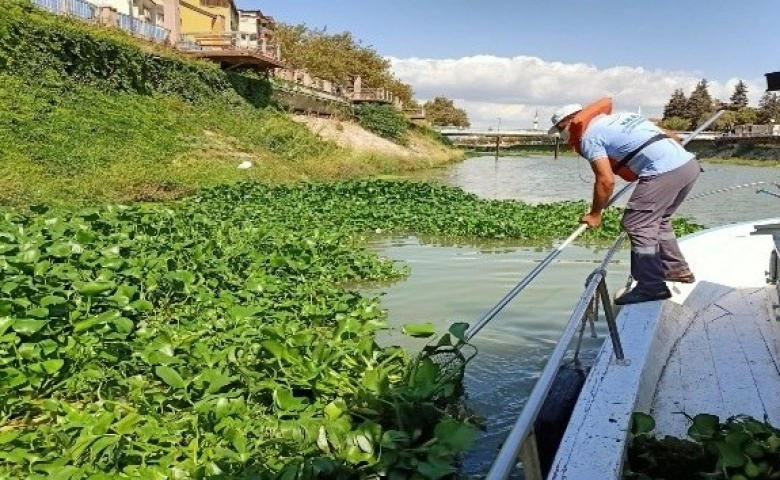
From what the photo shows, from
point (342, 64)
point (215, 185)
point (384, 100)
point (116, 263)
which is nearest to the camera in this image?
point (116, 263)

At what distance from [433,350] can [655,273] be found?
1616mm

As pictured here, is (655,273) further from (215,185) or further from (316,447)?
(215,185)

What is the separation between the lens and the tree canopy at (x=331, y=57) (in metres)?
55.2

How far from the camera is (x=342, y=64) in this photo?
57.3 metres

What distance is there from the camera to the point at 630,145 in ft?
15.1

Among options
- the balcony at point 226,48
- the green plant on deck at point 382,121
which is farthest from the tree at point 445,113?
the balcony at point 226,48

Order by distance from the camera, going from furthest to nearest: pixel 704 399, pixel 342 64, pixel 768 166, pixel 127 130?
pixel 342 64 < pixel 768 166 < pixel 127 130 < pixel 704 399

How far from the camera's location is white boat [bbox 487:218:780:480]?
248 cm

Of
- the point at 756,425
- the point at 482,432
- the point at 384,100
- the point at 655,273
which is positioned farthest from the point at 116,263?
the point at 384,100

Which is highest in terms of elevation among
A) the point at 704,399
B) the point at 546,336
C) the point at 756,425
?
the point at 756,425

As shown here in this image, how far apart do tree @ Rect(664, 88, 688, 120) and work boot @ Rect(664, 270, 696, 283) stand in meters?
84.9

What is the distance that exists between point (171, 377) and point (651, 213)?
3.20m

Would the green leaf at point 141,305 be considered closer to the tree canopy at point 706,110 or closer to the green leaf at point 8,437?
the green leaf at point 8,437

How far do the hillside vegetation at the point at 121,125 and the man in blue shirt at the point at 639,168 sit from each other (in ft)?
36.2
